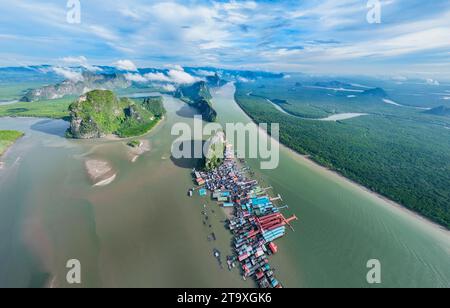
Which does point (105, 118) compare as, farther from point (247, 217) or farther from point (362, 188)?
point (362, 188)

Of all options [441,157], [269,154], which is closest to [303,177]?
[269,154]

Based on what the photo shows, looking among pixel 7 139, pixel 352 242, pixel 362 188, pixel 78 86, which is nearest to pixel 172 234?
pixel 352 242

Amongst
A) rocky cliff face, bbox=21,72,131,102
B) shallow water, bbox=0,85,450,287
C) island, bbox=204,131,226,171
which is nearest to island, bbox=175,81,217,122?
island, bbox=204,131,226,171

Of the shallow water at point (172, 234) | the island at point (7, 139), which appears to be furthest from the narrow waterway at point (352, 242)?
the island at point (7, 139)

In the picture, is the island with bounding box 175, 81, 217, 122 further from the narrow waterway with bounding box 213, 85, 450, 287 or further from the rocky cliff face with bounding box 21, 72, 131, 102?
Result: the rocky cliff face with bounding box 21, 72, 131, 102

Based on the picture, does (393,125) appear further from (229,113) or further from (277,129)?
(229,113)

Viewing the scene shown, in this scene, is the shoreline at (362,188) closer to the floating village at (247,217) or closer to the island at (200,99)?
the floating village at (247,217)
